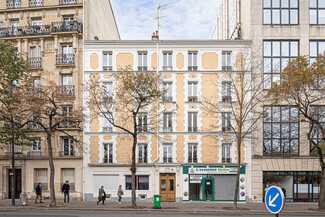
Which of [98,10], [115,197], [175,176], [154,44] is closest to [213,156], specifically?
[175,176]

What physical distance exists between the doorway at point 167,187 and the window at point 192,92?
699 centimetres

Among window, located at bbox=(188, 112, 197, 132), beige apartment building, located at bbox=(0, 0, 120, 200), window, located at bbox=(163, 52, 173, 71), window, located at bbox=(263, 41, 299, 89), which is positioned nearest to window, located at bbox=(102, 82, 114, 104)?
beige apartment building, located at bbox=(0, 0, 120, 200)

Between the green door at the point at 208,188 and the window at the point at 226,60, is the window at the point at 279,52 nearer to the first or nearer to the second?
the window at the point at 226,60

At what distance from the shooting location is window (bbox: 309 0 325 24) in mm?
27766

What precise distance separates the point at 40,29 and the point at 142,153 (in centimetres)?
1536

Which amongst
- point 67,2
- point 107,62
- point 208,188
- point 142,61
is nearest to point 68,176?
point 107,62

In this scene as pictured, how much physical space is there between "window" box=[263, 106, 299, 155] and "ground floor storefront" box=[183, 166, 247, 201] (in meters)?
3.29

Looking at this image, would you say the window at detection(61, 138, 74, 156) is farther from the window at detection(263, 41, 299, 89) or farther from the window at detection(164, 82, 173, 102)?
the window at detection(263, 41, 299, 89)

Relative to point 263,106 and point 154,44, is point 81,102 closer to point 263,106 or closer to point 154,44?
point 154,44

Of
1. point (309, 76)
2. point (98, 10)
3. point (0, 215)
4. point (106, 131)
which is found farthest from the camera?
point (98, 10)

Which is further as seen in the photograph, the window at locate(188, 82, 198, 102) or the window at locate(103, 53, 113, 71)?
the window at locate(103, 53, 113, 71)

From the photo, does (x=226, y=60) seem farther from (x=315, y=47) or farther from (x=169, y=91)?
(x=315, y=47)

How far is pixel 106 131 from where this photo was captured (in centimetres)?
2758

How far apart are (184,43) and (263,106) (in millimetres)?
8959
